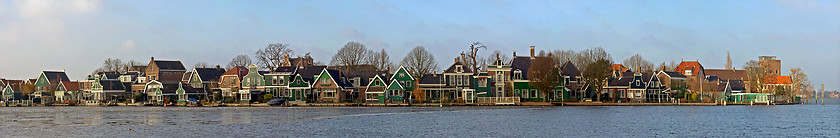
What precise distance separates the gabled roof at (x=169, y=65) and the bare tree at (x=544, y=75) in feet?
172

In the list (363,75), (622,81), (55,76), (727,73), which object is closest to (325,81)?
(363,75)

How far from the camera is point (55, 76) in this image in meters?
127

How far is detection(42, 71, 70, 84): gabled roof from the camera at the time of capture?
124625 mm

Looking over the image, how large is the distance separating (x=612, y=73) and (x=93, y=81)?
66761 mm

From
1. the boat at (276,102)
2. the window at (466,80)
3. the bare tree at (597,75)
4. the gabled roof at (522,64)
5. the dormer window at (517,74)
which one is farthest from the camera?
the gabled roof at (522,64)

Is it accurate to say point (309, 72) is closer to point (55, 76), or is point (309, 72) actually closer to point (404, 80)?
point (404, 80)

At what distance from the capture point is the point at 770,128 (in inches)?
1887

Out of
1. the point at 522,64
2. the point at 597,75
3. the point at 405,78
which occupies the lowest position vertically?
the point at 405,78

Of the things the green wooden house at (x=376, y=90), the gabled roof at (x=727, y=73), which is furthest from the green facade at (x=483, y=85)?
the gabled roof at (x=727, y=73)

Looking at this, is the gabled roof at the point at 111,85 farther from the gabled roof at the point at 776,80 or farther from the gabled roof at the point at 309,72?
the gabled roof at the point at 776,80

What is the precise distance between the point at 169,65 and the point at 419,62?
36134mm

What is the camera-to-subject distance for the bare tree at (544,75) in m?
87.0

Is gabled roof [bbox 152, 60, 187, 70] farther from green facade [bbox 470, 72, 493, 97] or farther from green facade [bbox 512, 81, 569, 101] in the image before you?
green facade [bbox 512, 81, 569, 101]

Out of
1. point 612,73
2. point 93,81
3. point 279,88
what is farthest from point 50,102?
point 612,73
